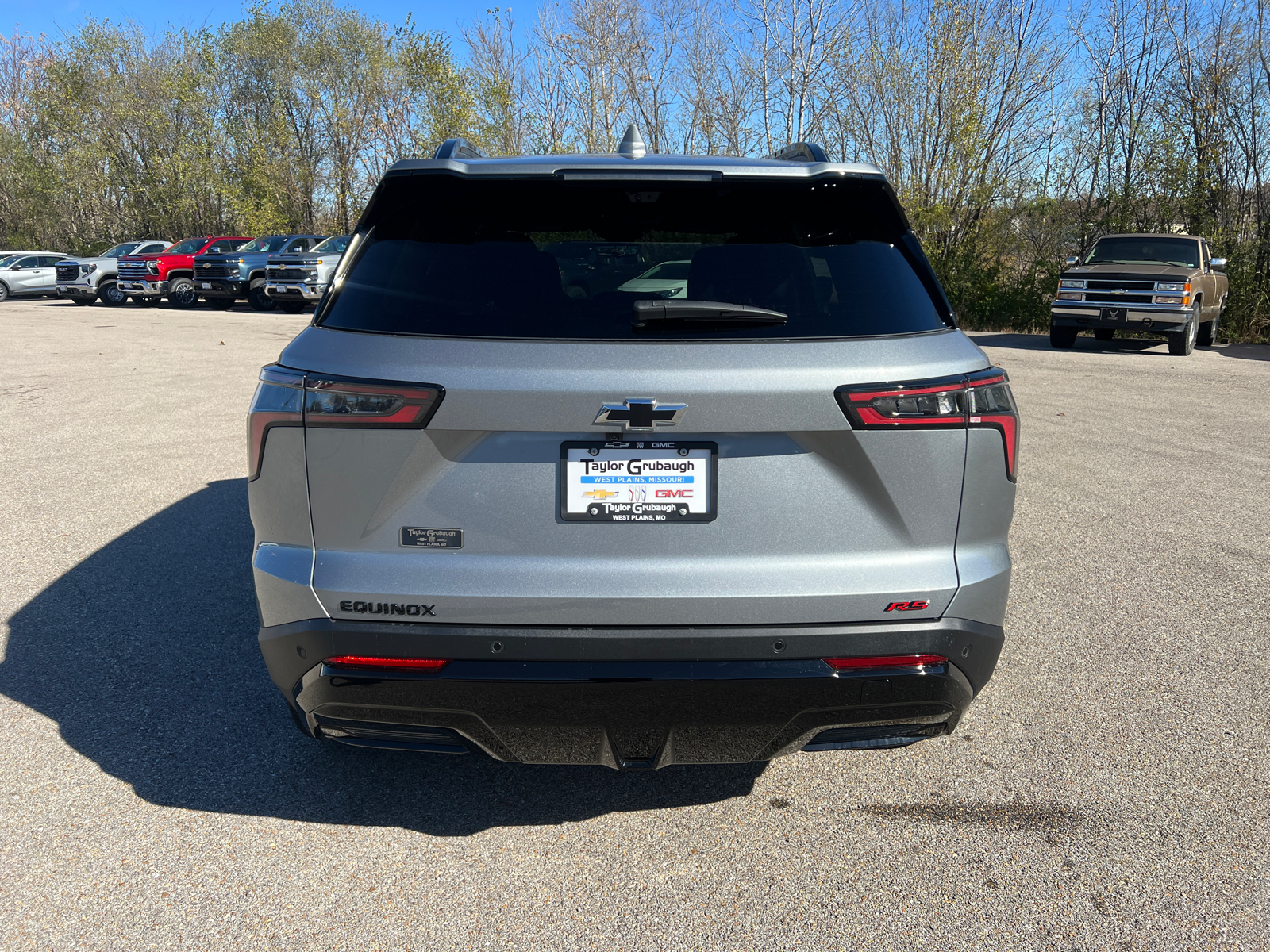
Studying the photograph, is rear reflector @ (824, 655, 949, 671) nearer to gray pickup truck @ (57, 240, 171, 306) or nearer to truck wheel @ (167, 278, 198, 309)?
truck wheel @ (167, 278, 198, 309)

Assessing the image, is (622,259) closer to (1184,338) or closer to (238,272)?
(1184,338)

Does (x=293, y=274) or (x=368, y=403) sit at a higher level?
(x=293, y=274)

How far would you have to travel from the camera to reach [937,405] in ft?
7.34

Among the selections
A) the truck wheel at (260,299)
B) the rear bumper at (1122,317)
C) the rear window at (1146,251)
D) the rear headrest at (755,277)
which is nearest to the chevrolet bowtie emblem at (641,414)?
the rear headrest at (755,277)

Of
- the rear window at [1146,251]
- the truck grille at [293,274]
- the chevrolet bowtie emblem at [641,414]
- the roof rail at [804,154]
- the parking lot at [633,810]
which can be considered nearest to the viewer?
the chevrolet bowtie emblem at [641,414]

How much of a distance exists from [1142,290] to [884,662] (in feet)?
55.5

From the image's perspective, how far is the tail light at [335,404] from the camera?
7.10ft

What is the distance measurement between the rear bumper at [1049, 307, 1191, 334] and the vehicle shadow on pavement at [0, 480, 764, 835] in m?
16.2

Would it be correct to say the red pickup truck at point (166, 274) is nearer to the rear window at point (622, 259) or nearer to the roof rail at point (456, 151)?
the roof rail at point (456, 151)

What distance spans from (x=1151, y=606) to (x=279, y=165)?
143 feet

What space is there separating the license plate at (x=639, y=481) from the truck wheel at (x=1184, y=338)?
17.1 meters

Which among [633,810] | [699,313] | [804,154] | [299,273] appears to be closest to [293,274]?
[299,273]

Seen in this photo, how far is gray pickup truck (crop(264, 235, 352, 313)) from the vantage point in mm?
25031

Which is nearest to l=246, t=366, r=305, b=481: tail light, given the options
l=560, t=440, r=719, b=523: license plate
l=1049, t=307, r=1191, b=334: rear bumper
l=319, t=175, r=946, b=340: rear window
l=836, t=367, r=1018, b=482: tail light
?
l=319, t=175, r=946, b=340: rear window
